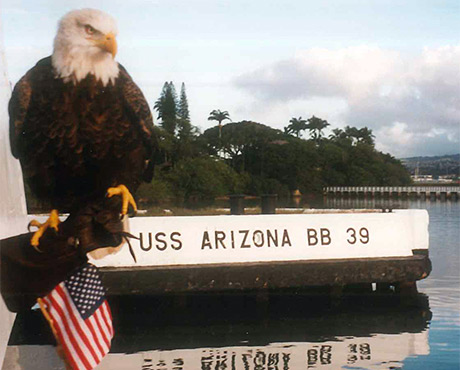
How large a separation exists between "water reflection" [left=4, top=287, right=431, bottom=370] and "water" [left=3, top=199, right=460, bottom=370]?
0.05 ft

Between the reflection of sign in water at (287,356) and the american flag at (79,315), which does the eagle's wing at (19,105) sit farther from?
the reflection of sign in water at (287,356)

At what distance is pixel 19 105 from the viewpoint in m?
5.14

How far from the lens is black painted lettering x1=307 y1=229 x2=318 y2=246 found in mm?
12727

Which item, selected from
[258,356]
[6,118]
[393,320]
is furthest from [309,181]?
[6,118]

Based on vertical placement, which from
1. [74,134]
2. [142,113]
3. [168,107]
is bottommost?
[74,134]

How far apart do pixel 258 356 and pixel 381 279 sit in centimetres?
300

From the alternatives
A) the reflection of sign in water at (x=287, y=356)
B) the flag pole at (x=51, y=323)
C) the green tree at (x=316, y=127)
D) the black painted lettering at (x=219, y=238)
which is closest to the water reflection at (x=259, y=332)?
the reflection of sign in water at (x=287, y=356)

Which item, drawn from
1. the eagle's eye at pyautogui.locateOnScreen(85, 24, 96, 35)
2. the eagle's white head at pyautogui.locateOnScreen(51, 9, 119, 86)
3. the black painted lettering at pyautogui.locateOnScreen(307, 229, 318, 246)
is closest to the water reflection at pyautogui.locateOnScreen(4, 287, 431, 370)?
the black painted lettering at pyautogui.locateOnScreen(307, 229, 318, 246)

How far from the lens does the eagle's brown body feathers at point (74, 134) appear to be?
503 centimetres

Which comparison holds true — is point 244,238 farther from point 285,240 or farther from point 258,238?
point 285,240

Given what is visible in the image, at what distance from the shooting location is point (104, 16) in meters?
5.00

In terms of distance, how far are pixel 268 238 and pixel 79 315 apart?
24.4 ft

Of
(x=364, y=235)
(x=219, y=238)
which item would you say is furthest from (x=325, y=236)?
(x=219, y=238)

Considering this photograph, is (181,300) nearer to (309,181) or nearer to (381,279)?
(381,279)
